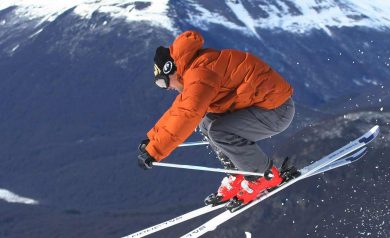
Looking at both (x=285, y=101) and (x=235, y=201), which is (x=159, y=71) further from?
(x=235, y=201)

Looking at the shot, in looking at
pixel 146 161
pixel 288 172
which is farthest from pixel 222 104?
pixel 288 172

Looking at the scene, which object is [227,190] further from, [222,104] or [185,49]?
[185,49]

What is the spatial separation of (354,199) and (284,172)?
19071 cm

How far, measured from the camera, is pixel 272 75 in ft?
39.9

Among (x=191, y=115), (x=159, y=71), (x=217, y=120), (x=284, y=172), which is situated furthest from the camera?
(x=284, y=172)

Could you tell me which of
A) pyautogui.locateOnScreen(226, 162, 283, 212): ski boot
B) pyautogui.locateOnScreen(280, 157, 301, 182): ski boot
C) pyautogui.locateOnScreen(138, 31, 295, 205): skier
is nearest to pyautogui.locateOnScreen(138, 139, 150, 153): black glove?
pyautogui.locateOnScreen(138, 31, 295, 205): skier

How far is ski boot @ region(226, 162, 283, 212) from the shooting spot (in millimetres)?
13913

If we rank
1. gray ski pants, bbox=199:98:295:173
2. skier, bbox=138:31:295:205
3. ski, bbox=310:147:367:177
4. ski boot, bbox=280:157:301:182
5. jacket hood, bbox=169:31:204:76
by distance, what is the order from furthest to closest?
ski, bbox=310:147:367:177 < ski boot, bbox=280:157:301:182 < gray ski pants, bbox=199:98:295:173 < jacket hood, bbox=169:31:204:76 < skier, bbox=138:31:295:205

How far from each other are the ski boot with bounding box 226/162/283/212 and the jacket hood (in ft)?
13.3

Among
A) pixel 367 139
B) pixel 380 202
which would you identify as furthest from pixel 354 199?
pixel 367 139

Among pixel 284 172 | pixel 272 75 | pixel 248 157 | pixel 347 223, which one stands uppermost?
pixel 272 75

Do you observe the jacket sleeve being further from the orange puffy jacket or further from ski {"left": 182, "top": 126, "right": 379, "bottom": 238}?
ski {"left": 182, "top": 126, "right": 379, "bottom": 238}

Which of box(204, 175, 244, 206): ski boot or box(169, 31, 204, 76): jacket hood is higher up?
box(169, 31, 204, 76): jacket hood

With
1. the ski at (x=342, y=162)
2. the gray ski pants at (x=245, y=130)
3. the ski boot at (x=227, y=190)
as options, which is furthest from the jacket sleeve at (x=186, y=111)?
the ski at (x=342, y=162)
